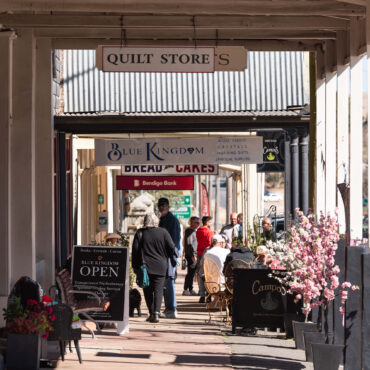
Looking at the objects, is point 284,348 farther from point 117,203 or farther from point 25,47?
point 117,203

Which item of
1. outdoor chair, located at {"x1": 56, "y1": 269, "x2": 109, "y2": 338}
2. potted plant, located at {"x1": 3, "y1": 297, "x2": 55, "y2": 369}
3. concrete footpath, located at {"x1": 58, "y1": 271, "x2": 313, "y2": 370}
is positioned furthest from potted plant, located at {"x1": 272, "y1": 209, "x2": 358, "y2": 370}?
outdoor chair, located at {"x1": 56, "y1": 269, "x2": 109, "y2": 338}

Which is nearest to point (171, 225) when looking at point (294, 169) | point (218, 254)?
point (218, 254)

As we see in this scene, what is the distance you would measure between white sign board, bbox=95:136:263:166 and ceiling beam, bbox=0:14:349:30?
5.59m

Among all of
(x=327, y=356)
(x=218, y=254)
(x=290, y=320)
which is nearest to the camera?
(x=327, y=356)

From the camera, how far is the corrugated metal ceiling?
1933 cm

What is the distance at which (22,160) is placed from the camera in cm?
1292

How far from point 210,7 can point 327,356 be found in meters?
4.21

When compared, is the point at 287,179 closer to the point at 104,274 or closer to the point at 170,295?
the point at 170,295

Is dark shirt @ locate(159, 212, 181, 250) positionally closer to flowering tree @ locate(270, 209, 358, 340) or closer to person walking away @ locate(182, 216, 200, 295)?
person walking away @ locate(182, 216, 200, 295)

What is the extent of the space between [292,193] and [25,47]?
7.83m

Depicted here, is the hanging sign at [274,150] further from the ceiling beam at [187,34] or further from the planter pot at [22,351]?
the planter pot at [22,351]

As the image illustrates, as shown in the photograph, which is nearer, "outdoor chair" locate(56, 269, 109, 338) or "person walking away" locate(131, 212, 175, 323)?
"outdoor chair" locate(56, 269, 109, 338)

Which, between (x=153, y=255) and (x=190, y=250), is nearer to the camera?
(x=153, y=255)

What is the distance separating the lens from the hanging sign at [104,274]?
1386cm
